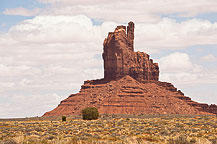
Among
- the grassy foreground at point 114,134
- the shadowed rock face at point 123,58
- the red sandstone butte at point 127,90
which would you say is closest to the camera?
the grassy foreground at point 114,134

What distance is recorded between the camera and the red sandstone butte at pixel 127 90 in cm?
16575

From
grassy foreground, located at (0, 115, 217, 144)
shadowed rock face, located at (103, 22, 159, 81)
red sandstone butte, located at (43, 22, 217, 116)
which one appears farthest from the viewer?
shadowed rock face, located at (103, 22, 159, 81)

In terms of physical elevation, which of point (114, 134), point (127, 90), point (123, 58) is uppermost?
point (123, 58)

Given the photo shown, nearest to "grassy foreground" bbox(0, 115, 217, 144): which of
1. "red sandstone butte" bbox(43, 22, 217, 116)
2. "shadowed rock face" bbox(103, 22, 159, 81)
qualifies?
"red sandstone butte" bbox(43, 22, 217, 116)

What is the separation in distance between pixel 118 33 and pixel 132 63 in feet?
47.2

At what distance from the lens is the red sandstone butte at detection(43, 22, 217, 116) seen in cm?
16575

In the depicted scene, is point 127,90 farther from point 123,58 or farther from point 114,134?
point 114,134

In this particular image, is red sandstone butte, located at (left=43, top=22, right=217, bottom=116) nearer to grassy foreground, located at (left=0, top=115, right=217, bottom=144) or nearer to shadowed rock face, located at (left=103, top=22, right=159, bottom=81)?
shadowed rock face, located at (left=103, top=22, right=159, bottom=81)

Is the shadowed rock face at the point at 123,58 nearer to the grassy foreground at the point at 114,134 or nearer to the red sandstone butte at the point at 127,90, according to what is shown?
the red sandstone butte at the point at 127,90

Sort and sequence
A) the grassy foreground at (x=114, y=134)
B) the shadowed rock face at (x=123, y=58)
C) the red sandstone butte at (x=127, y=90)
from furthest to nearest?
1. the shadowed rock face at (x=123, y=58)
2. the red sandstone butte at (x=127, y=90)
3. the grassy foreground at (x=114, y=134)

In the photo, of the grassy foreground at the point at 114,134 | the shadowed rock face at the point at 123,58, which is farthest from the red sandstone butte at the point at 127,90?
the grassy foreground at the point at 114,134

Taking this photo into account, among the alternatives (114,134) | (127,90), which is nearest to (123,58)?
(127,90)

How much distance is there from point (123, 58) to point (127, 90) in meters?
17.5

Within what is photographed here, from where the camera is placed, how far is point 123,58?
18350 cm
